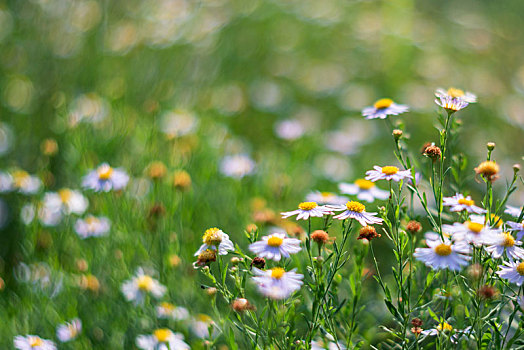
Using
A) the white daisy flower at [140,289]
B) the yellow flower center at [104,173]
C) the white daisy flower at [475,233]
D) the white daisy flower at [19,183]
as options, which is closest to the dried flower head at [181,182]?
the yellow flower center at [104,173]

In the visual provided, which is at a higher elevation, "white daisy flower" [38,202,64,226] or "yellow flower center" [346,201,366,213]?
"yellow flower center" [346,201,366,213]

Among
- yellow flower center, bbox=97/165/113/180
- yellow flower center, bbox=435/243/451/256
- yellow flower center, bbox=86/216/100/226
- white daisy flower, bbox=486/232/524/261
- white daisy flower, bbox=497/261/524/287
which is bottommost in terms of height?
yellow flower center, bbox=86/216/100/226

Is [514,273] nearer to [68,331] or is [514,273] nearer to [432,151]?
[432,151]

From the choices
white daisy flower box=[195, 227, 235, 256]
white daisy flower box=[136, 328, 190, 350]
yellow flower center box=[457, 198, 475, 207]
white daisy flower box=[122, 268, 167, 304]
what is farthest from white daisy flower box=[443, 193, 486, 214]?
white daisy flower box=[122, 268, 167, 304]

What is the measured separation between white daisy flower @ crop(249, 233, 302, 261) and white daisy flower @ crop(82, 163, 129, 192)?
85cm

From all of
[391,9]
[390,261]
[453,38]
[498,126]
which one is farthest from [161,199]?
[453,38]

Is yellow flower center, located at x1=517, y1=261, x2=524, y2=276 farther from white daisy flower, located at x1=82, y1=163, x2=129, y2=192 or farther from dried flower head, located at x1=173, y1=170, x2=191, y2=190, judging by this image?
white daisy flower, located at x1=82, y1=163, x2=129, y2=192

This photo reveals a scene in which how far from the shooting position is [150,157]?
2236 millimetres

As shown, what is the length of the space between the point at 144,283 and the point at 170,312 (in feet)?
0.52

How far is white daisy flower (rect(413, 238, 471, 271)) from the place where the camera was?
1090 mm

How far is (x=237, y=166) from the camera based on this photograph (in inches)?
93.7

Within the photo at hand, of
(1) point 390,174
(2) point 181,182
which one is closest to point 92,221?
(2) point 181,182

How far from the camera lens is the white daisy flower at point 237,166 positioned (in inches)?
91.8

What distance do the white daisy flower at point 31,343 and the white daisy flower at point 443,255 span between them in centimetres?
108
